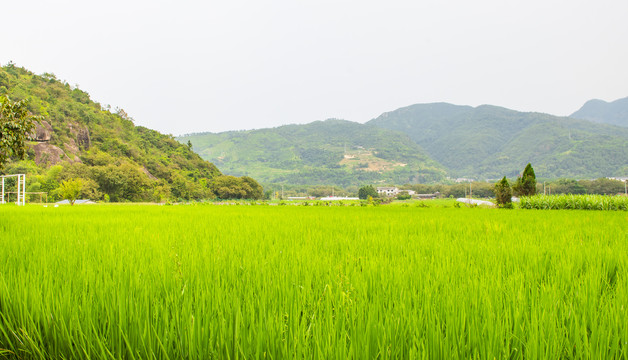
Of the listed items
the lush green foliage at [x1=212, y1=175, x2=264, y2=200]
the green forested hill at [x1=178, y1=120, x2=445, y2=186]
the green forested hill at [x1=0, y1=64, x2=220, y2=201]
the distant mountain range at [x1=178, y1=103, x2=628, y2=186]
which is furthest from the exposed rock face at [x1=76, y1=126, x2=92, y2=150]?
the distant mountain range at [x1=178, y1=103, x2=628, y2=186]

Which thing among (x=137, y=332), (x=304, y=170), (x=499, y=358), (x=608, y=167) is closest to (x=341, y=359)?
(x=499, y=358)

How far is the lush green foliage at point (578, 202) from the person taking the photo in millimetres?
13115

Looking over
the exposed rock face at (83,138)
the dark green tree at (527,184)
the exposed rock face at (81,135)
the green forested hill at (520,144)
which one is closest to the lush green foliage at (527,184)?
the dark green tree at (527,184)

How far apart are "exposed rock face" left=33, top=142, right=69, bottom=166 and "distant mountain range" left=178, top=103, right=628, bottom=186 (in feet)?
248

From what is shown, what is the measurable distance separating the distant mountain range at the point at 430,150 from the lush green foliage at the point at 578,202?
10958 centimetres

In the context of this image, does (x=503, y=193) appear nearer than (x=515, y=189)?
Yes

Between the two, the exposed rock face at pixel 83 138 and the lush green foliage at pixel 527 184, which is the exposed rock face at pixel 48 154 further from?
the lush green foliage at pixel 527 184

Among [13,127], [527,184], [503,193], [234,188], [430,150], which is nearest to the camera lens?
[13,127]

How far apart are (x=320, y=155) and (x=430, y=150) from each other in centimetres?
6058

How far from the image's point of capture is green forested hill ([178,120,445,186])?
130 meters

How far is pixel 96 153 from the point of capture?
60.2 meters

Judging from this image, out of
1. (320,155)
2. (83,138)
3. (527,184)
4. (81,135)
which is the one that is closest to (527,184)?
(527,184)

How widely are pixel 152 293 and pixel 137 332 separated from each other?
17.5 inches

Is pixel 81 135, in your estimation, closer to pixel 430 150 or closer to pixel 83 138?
pixel 83 138
